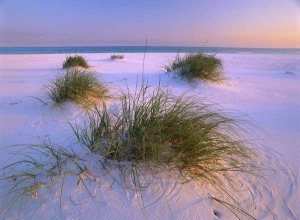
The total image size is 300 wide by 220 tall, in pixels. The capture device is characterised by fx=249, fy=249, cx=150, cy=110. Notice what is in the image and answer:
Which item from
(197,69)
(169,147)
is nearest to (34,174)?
(169,147)

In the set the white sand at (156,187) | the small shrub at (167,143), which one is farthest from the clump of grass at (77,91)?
the small shrub at (167,143)

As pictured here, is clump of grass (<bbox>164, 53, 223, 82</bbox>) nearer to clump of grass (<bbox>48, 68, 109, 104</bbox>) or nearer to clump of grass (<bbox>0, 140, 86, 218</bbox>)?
clump of grass (<bbox>48, 68, 109, 104</bbox>)

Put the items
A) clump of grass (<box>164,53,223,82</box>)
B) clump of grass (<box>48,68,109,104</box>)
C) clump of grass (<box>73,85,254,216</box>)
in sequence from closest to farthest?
1. clump of grass (<box>73,85,254,216</box>)
2. clump of grass (<box>48,68,109,104</box>)
3. clump of grass (<box>164,53,223,82</box>)

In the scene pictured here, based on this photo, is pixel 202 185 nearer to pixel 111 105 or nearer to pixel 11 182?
pixel 11 182

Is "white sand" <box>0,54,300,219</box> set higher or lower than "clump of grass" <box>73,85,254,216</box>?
lower

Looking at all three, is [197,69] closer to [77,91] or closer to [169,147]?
[77,91]

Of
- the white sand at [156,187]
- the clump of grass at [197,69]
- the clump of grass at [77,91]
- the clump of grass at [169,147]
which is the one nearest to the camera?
the white sand at [156,187]

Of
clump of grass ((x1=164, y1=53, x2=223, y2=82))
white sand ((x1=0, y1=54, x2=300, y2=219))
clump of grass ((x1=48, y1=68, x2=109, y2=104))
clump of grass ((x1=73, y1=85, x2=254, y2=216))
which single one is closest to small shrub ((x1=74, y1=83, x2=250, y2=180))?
clump of grass ((x1=73, y1=85, x2=254, y2=216))

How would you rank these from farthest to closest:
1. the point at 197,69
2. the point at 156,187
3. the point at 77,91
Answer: the point at 197,69 < the point at 77,91 < the point at 156,187

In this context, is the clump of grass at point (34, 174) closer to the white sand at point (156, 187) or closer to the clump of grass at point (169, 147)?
the white sand at point (156, 187)

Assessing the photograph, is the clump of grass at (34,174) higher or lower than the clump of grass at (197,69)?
lower

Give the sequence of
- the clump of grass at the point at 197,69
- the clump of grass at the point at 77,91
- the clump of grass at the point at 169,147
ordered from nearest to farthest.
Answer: the clump of grass at the point at 169,147 < the clump of grass at the point at 77,91 < the clump of grass at the point at 197,69

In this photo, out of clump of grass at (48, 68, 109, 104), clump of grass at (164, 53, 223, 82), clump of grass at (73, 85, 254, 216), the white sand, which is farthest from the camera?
clump of grass at (164, 53, 223, 82)

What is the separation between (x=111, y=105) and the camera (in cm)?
323
